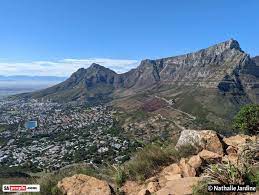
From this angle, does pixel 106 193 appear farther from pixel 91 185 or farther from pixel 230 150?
pixel 230 150

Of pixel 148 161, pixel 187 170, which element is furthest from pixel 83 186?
pixel 187 170

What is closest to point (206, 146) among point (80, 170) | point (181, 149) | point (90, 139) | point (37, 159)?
point (181, 149)

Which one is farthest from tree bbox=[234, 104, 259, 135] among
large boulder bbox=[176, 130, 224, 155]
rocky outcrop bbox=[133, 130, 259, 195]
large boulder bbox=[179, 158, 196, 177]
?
large boulder bbox=[179, 158, 196, 177]

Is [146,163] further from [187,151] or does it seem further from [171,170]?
[187,151]

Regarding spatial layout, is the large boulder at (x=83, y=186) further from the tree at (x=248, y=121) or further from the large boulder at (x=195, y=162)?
the tree at (x=248, y=121)

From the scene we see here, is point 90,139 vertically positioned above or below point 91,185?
below

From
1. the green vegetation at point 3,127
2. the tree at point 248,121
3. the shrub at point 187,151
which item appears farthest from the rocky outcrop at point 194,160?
the green vegetation at point 3,127

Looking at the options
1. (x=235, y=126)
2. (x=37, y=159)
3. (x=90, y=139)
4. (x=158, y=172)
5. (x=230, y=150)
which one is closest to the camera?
(x=158, y=172)

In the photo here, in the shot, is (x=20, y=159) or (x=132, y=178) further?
(x=20, y=159)
